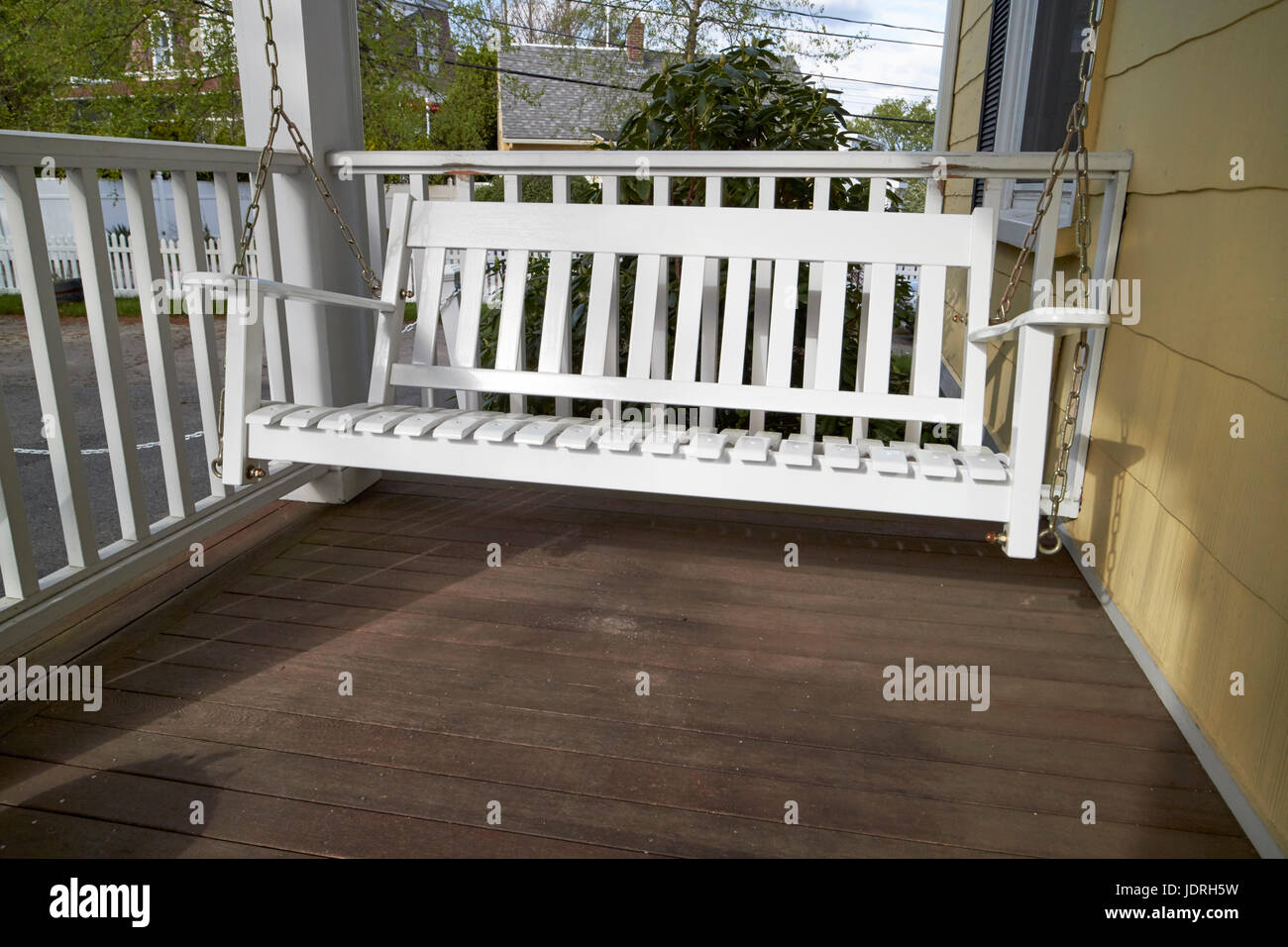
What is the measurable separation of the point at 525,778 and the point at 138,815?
64 cm

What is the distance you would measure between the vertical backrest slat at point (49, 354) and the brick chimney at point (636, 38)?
38.6 ft

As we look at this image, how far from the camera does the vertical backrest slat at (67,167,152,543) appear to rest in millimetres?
1889

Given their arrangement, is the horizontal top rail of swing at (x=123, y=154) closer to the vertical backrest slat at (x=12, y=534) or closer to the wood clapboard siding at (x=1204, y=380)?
the vertical backrest slat at (x=12, y=534)

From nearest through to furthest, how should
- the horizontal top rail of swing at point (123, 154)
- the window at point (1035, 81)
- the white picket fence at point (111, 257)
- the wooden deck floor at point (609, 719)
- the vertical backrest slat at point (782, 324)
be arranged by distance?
the wooden deck floor at point (609, 719)
the horizontal top rail of swing at point (123, 154)
the vertical backrest slat at point (782, 324)
the window at point (1035, 81)
the white picket fence at point (111, 257)

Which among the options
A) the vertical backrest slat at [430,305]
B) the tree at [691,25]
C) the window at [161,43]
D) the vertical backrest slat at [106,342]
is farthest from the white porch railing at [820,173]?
the tree at [691,25]

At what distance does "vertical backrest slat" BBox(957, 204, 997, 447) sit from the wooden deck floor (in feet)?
1.62

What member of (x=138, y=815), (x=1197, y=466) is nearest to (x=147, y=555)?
(x=138, y=815)

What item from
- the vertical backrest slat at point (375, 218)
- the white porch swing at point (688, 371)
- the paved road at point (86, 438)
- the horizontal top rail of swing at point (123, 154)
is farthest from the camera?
the paved road at point (86, 438)

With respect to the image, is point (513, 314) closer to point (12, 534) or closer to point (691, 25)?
point (12, 534)

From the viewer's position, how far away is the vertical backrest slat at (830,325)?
2.20 meters

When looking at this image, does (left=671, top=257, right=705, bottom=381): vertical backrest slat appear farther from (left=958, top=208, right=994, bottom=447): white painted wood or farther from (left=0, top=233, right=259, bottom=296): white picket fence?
(left=0, top=233, right=259, bottom=296): white picket fence

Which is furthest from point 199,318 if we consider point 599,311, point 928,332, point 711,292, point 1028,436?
point 1028,436

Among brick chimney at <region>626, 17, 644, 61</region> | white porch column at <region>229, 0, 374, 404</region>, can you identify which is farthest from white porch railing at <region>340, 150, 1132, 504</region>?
brick chimney at <region>626, 17, 644, 61</region>
